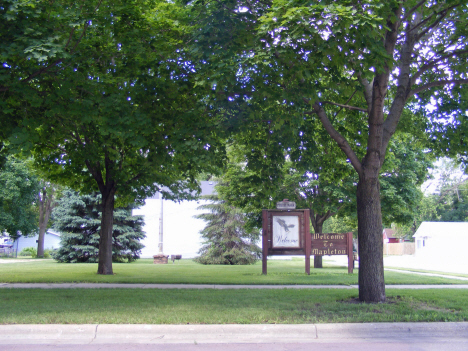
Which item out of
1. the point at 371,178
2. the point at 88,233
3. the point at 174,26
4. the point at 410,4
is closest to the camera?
the point at 410,4

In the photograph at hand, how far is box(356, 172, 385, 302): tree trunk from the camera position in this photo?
9.49 metres

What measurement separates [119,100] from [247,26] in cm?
342

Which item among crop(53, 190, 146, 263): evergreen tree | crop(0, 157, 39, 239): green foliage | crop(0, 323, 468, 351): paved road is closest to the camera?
crop(0, 323, 468, 351): paved road

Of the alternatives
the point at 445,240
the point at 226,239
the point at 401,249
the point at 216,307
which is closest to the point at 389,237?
the point at 401,249

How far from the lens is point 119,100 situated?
10.5m

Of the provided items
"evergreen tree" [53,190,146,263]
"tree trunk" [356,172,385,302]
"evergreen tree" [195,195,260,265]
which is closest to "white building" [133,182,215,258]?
"evergreen tree" [195,195,260,265]

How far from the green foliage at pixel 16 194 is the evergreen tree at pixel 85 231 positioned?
15.6 feet

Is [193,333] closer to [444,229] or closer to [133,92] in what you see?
[133,92]

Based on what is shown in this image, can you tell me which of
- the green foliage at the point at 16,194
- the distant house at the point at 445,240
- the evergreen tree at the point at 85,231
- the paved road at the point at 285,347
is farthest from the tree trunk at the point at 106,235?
the distant house at the point at 445,240

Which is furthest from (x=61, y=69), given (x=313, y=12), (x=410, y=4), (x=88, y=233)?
(x=88, y=233)

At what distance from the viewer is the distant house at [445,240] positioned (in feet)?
163

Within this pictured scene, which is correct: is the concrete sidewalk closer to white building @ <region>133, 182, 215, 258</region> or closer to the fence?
white building @ <region>133, 182, 215, 258</region>

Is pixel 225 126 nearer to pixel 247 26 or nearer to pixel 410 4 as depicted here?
pixel 247 26

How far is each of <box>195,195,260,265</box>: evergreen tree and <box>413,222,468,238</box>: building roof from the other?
27.3 metres
